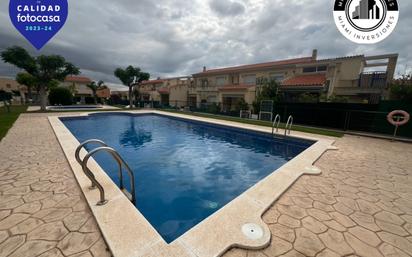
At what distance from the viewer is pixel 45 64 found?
17.2 m

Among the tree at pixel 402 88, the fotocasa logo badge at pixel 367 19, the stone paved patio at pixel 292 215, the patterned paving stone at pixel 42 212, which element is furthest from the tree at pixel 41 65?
the tree at pixel 402 88

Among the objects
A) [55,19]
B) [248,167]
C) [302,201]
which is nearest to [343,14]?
[248,167]

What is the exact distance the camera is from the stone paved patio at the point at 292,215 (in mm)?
2115

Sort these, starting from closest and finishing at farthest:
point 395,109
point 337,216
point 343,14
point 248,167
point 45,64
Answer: point 337,216
point 248,167
point 343,14
point 395,109
point 45,64

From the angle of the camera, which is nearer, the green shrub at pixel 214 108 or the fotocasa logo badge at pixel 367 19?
the fotocasa logo badge at pixel 367 19

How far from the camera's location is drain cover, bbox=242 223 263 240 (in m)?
2.25

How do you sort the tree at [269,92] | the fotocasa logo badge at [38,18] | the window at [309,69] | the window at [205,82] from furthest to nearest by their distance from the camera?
1. the window at [205,82]
2. the window at [309,69]
3. the tree at [269,92]
4. the fotocasa logo badge at [38,18]

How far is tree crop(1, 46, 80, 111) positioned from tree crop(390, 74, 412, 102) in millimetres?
29825

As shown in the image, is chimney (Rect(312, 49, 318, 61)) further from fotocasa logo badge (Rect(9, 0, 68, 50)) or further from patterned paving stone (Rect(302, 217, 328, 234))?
fotocasa logo badge (Rect(9, 0, 68, 50))

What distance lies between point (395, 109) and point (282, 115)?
259 inches

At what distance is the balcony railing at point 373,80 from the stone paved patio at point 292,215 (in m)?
15.4

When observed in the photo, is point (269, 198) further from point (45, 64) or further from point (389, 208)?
point (45, 64)

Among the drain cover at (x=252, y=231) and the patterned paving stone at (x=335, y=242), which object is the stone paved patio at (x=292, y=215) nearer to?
the patterned paving stone at (x=335, y=242)

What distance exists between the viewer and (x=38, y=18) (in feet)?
21.7
